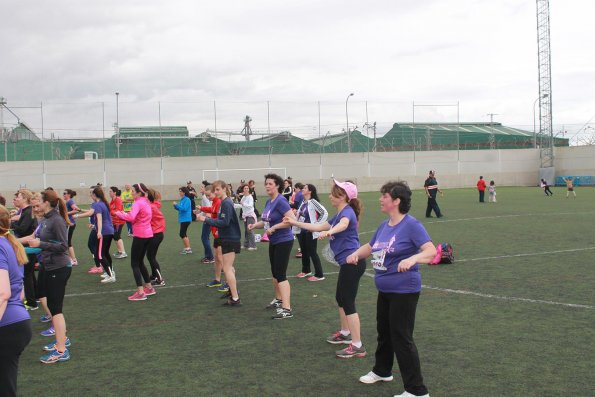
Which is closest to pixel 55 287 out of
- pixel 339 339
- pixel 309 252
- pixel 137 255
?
pixel 137 255

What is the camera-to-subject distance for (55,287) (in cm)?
617

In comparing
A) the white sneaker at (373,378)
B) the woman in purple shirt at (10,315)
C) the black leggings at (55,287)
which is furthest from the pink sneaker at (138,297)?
the woman in purple shirt at (10,315)

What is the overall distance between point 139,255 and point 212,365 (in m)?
3.70

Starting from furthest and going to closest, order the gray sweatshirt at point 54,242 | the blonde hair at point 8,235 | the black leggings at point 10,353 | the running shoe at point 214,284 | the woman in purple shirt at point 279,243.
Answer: the running shoe at point 214,284
the woman in purple shirt at point 279,243
the gray sweatshirt at point 54,242
the blonde hair at point 8,235
the black leggings at point 10,353

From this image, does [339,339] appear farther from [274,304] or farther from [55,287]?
[55,287]

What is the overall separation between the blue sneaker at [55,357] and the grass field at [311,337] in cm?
9

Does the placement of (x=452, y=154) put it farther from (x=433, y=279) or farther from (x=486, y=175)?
(x=433, y=279)

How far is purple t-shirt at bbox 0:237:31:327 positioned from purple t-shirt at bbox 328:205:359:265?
331 cm

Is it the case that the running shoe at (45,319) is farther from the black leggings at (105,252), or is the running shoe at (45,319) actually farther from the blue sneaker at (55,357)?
the black leggings at (105,252)

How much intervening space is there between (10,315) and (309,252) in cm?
740

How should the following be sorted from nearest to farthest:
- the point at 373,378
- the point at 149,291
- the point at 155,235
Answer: the point at 373,378
the point at 149,291
the point at 155,235

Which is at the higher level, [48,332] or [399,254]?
[399,254]

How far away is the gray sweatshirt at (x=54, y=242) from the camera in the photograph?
20.4ft

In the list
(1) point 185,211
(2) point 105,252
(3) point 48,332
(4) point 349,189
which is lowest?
(3) point 48,332
